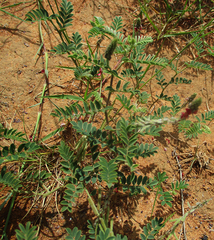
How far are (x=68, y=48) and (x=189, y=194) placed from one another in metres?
1.89

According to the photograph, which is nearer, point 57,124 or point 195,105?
point 195,105

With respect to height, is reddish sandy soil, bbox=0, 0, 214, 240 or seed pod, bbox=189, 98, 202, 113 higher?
seed pod, bbox=189, 98, 202, 113

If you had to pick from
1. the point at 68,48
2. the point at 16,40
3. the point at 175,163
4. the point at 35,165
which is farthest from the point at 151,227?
the point at 16,40

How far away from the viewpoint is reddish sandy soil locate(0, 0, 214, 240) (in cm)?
180

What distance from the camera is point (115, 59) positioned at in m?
2.57

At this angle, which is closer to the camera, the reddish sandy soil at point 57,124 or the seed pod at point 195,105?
the seed pod at point 195,105

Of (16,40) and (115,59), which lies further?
(115,59)

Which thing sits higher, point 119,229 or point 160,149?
point 160,149

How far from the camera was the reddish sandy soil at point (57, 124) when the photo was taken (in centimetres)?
180

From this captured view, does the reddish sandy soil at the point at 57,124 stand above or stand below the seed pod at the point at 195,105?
below

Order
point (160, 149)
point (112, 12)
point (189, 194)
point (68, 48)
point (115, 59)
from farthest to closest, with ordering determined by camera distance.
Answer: point (112, 12)
point (115, 59)
point (160, 149)
point (189, 194)
point (68, 48)

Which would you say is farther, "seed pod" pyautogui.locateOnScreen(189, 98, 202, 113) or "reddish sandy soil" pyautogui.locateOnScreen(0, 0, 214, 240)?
"reddish sandy soil" pyautogui.locateOnScreen(0, 0, 214, 240)

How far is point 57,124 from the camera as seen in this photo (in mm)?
2150

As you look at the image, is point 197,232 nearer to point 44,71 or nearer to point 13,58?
point 44,71
